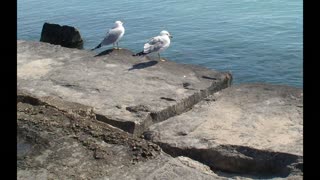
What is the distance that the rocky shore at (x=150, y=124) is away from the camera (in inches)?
118

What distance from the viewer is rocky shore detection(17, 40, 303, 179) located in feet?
9.87

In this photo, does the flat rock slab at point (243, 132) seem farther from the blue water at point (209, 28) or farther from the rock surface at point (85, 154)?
the blue water at point (209, 28)

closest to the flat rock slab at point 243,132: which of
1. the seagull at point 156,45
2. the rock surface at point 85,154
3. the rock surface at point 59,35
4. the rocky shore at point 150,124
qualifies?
the rocky shore at point 150,124

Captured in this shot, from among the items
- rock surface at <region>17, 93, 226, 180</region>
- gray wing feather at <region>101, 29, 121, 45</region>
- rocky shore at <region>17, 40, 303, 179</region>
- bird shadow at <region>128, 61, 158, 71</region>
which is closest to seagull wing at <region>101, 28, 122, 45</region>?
gray wing feather at <region>101, 29, 121, 45</region>

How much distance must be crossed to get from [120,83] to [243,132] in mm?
1897

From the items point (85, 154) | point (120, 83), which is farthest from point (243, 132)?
point (120, 83)

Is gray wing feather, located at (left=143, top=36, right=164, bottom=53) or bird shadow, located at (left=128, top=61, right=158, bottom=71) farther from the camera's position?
gray wing feather, located at (left=143, top=36, right=164, bottom=53)

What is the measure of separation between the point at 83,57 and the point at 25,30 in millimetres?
6206

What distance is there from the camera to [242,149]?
3480 mm

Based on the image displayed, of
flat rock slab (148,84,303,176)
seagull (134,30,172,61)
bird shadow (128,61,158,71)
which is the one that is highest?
seagull (134,30,172,61)

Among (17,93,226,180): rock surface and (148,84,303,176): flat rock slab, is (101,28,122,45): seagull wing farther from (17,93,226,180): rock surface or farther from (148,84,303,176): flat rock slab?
(17,93,226,180): rock surface

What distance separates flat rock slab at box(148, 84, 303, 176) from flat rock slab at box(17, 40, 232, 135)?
264mm

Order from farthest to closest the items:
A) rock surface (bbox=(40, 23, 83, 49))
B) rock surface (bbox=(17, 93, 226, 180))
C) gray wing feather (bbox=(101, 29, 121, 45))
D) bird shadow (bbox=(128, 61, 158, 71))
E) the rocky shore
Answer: rock surface (bbox=(40, 23, 83, 49)), gray wing feather (bbox=(101, 29, 121, 45)), bird shadow (bbox=(128, 61, 158, 71)), the rocky shore, rock surface (bbox=(17, 93, 226, 180))

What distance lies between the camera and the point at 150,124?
421 cm
